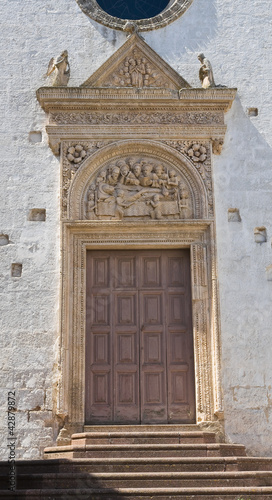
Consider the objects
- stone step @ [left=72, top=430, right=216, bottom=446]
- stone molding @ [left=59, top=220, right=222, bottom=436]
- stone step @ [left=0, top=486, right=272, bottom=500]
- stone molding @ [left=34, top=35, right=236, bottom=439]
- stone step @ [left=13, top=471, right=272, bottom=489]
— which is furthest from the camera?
stone molding @ [left=34, top=35, right=236, bottom=439]

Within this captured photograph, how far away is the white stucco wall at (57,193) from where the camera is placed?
9.45 meters

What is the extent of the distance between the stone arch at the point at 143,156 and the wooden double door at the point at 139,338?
0.68m

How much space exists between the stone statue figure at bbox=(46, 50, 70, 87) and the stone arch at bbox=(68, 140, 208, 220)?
117 cm

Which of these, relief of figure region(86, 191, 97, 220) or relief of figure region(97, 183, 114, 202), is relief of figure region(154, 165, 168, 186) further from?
relief of figure region(86, 191, 97, 220)

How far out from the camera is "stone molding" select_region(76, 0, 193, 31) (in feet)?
35.8

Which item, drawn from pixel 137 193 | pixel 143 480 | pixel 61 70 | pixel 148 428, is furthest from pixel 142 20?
pixel 143 480

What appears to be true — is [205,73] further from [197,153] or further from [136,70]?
[197,153]

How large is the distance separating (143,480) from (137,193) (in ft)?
13.5

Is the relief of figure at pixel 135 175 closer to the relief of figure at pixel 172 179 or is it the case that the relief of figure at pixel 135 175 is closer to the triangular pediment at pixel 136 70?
the relief of figure at pixel 172 179

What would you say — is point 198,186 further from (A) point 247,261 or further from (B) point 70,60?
(B) point 70,60

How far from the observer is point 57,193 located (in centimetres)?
1018

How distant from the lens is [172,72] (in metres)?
10.5

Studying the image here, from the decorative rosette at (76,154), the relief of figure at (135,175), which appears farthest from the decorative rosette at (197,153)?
the decorative rosette at (76,154)

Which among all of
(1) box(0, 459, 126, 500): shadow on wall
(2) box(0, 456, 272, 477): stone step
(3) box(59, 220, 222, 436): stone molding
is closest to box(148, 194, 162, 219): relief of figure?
(3) box(59, 220, 222, 436): stone molding
